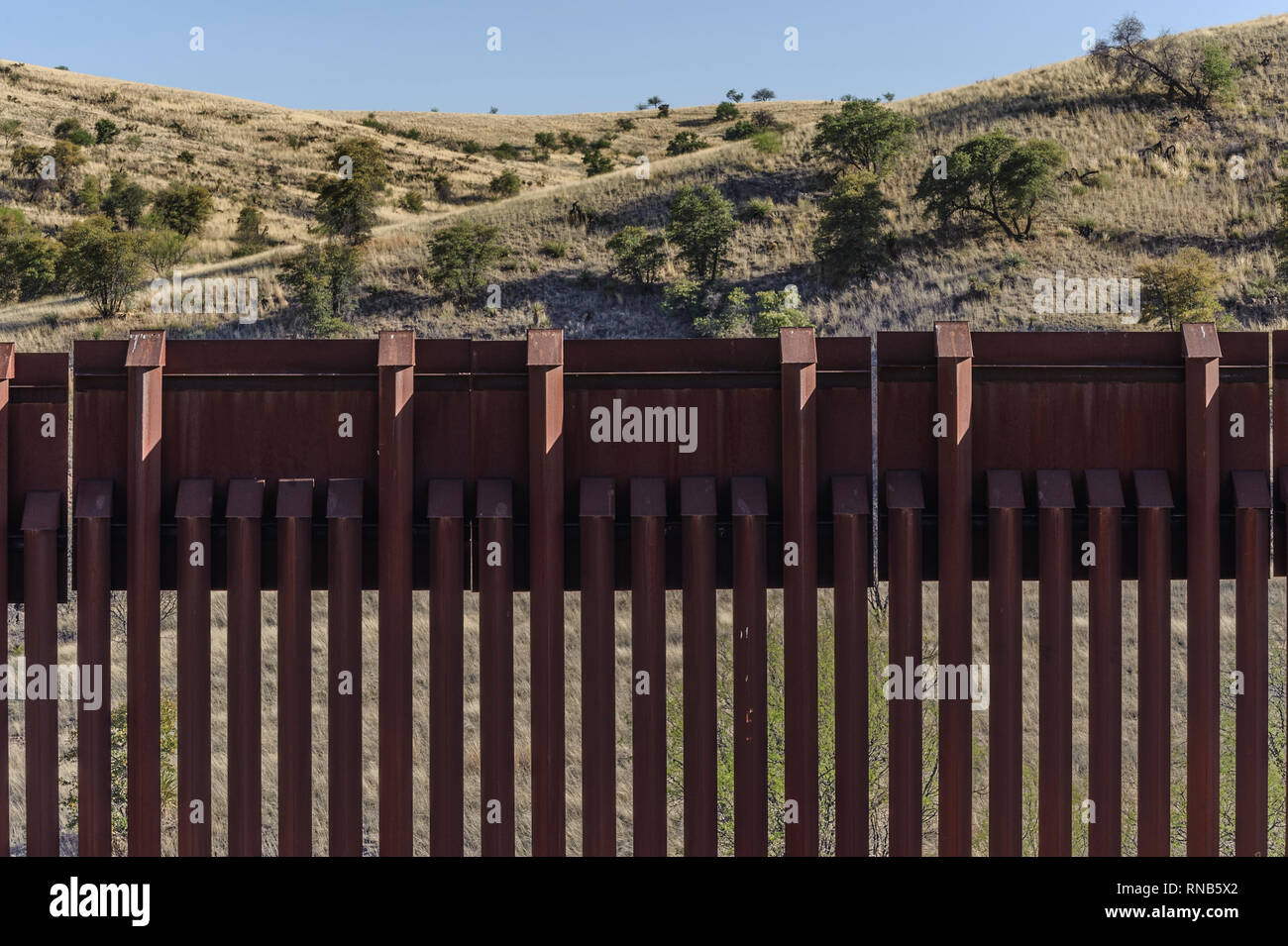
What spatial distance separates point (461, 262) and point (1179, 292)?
27233 millimetres

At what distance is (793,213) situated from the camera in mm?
50844

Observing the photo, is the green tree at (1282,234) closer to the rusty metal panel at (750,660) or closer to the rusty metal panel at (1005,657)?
the rusty metal panel at (1005,657)

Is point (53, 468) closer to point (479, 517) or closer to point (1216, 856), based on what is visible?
point (479, 517)

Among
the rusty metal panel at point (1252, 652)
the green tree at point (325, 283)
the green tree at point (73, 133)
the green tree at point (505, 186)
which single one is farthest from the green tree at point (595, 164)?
the rusty metal panel at point (1252, 652)

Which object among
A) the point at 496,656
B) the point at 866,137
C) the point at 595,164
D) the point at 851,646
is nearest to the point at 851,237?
the point at 866,137

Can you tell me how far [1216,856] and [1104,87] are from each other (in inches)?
2522

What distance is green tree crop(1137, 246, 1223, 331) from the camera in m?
37.8

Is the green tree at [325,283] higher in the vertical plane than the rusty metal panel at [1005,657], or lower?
higher

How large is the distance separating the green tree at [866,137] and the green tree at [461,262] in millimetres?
18546

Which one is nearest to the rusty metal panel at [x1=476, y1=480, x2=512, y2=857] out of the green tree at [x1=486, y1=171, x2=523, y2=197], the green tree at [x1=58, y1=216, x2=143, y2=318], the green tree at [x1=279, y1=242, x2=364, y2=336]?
the green tree at [x1=279, y1=242, x2=364, y2=336]

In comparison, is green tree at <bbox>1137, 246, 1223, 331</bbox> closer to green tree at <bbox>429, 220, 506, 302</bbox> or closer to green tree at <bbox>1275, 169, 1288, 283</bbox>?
green tree at <bbox>1275, 169, 1288, 283</bbox>

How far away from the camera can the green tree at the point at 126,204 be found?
5719 cm

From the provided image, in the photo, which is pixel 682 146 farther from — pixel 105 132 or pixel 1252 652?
pixel 1252 652
